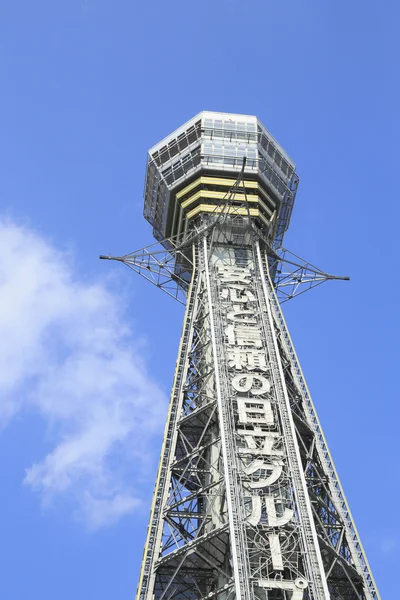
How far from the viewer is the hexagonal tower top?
7188cm

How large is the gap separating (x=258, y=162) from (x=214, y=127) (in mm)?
5795

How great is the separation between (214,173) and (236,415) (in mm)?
27574

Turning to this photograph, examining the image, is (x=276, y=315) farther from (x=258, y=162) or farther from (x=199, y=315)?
(x=258, y=162)

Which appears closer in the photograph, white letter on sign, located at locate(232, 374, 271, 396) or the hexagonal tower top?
white letter on sign, located at locate(232, 374, 271, 396)

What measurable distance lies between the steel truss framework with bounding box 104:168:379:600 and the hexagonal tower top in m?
8.37

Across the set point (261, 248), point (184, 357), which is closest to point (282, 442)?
point (184, 357)

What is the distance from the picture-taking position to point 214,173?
72.6m

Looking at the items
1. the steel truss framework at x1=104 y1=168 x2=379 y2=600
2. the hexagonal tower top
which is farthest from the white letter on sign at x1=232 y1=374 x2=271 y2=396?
the hexagonal tower top

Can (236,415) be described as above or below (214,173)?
below

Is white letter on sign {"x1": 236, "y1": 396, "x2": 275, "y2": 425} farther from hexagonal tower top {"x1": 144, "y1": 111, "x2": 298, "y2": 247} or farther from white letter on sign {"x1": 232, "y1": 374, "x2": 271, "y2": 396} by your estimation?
hexagonal tower top {"x1": 144, "y1": 111, "x2": 298, "y2": 247}

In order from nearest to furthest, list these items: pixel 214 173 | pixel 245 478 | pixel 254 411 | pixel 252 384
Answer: pixel 245 478
pixel 254 411
pixel 252 384
pixel 214 173

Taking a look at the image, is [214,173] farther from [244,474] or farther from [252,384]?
[244,474]

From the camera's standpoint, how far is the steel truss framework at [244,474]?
43981 millimetres

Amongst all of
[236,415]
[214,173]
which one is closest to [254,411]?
[236,415]
